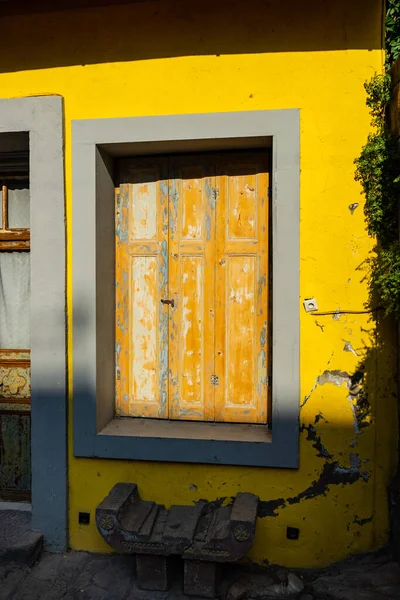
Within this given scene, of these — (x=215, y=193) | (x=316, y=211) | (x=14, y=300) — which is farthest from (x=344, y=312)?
(x=14, y=300)

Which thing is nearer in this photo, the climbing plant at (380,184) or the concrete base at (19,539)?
the climbing plant at (380,184)

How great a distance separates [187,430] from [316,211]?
66.7 inches

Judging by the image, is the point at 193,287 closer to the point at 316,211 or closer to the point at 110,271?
the point at 110,271

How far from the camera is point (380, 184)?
270cm

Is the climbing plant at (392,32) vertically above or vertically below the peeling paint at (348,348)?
above

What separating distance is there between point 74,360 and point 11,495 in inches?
53.9

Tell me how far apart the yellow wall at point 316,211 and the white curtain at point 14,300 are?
1606 mm

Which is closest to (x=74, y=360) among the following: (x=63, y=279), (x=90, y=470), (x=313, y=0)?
(x=63, y=279)

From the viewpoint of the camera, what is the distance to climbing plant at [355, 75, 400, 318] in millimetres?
2652

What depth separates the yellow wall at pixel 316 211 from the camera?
9.14ft

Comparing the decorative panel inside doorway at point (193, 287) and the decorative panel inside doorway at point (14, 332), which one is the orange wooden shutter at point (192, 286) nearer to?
the decorative panel inside doorway at point (193, 287)

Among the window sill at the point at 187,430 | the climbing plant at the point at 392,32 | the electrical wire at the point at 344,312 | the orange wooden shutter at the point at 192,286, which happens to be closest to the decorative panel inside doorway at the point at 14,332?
the window sill at the point at 187,430

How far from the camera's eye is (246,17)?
286 cm

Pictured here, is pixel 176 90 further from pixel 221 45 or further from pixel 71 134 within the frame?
pixel 71 134
